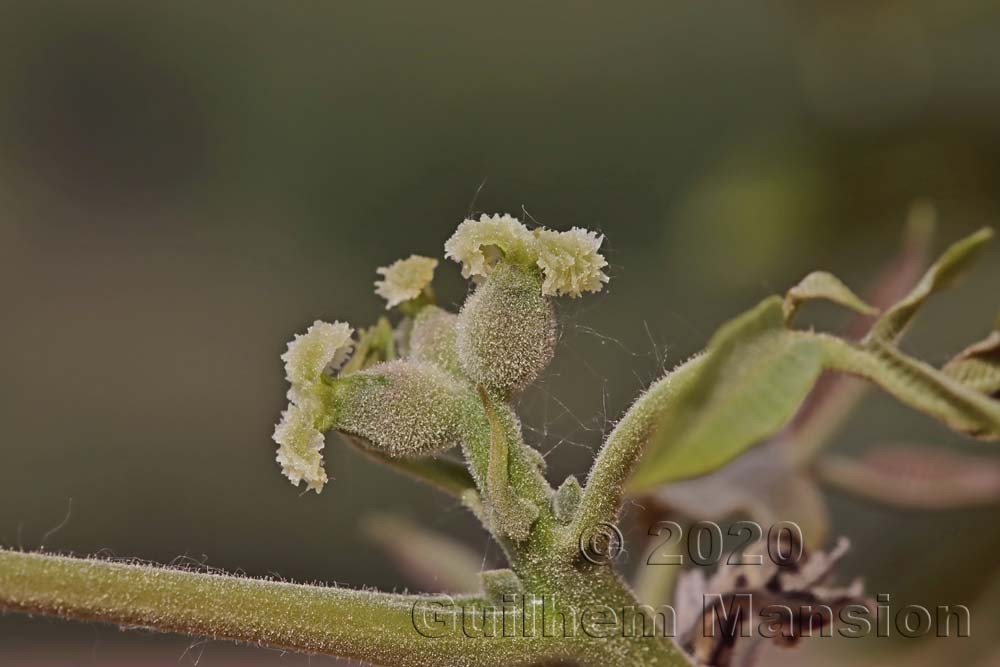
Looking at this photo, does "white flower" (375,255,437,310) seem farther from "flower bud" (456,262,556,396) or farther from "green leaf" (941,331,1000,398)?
"green leaf" (941,331,1000,398)

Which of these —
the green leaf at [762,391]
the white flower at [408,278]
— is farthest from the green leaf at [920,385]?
the white flower at [408,278]

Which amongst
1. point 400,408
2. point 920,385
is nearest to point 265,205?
point 400,408

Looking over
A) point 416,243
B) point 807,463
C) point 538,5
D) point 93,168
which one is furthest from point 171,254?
point 807,463

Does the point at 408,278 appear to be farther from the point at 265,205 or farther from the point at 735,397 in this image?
the point at 265,205

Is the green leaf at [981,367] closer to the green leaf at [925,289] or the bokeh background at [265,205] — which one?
the green leaf at [925,289]

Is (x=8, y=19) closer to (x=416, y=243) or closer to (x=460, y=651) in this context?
(x=416, y=243)
